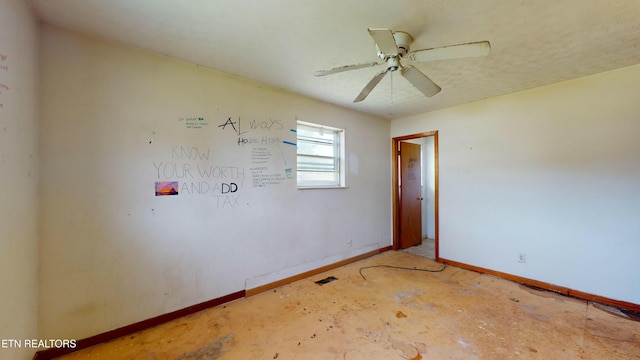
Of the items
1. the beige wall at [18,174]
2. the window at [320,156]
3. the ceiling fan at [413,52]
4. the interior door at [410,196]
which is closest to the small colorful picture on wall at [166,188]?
the beige wall at [18,174]

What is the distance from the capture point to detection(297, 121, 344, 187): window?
10.7 feet

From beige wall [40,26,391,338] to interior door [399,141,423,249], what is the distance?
2.12 metres

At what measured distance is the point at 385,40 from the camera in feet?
4.75

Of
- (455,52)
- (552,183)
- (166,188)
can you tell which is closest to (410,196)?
(552,183)

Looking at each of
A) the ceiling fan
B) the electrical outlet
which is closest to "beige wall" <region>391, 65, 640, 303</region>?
the electrical outlet

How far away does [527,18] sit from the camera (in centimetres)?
165

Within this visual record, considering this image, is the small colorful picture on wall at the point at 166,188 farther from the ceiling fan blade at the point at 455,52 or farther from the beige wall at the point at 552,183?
the beige wall at the point at 552,183

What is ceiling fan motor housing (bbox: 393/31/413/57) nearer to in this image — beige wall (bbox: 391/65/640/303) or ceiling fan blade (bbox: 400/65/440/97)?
ceiling fan blade (bbox: 400/65/440/97)

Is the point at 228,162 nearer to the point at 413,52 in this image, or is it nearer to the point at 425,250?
the point at 413,52

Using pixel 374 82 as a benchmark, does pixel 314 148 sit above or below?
below

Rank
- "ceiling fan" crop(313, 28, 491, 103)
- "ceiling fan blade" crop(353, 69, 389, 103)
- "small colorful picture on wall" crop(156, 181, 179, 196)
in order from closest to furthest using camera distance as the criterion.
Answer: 1. "ceiling fan" crop(313, 28, 491, 103)
2. "ceiling fan blade" crop(353, 69, 389, 103)
3. "small colorful picture on wall" crop(156, 181, 179, 196)

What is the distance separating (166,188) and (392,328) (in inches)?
92.2

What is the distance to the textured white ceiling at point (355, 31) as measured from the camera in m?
1.54

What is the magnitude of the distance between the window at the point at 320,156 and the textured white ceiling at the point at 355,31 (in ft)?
3.03
